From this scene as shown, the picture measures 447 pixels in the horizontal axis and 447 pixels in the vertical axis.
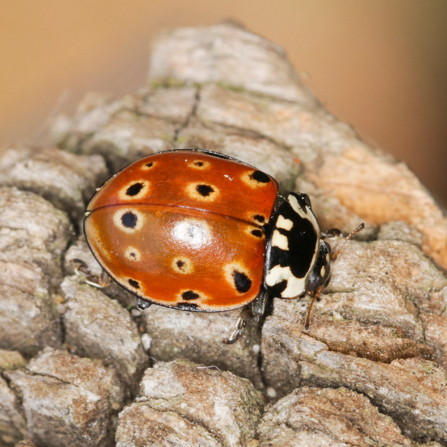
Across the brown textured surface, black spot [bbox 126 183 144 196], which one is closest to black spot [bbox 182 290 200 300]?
the brown textured surface

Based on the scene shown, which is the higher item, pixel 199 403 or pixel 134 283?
pixel 134 283

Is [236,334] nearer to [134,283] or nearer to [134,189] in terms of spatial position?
[134,283]

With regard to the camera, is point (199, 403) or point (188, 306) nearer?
point (199, 403)

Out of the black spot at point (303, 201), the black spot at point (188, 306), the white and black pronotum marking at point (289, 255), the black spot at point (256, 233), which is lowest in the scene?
the black spot at point (188, 306)

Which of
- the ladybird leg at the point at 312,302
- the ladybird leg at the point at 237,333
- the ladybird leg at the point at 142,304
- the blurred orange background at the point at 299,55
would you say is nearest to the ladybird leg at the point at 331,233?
the ladybird leg at the point at 312,302

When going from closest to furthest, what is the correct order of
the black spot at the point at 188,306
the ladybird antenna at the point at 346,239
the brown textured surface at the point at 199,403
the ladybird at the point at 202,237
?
the brown textured surface at the point at 199,403
the ladybird at the point at 202,237
the black spot at the point at 188,306
the ladybird antenna at the point at 346,239

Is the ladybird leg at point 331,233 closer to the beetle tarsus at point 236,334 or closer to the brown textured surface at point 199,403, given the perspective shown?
the beetle tarsus at point 236,334

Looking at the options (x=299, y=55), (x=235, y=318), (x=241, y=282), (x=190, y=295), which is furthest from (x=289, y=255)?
(x=299, y=55)

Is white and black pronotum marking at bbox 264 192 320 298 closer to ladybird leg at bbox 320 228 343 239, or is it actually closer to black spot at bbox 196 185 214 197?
ladybird leg at bbox 320 228 343 239

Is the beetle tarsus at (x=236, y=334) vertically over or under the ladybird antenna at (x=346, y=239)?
under
